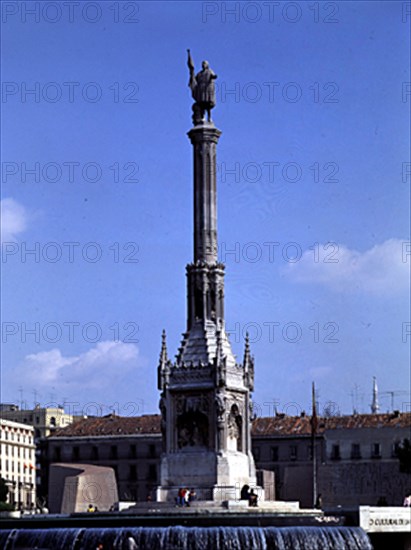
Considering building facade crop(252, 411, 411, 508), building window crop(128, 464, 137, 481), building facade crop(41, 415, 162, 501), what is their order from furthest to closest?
1. building window crop(128, 464, 137, 481)
2. building facade crop(41, 415, 162, 501)
3. building facade crop(252, 411, 411, 508)

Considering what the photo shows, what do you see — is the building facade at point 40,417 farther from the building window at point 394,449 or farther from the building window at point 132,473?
the building window at point 394,449

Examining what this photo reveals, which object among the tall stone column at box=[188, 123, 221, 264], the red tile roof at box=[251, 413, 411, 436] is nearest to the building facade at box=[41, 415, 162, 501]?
the red tile roof at box=[251, 413, 411, 436]

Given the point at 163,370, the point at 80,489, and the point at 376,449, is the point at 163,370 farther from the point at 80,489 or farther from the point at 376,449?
the point at 376,449

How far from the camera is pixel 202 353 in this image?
54250mm

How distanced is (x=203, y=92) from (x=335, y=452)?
40876mm

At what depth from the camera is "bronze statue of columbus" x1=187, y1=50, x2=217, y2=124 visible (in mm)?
58031

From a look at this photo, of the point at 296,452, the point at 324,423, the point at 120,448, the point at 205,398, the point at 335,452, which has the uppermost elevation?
the point at 324,423

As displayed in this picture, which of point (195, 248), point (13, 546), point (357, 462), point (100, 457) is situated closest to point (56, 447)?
point (100, 457)

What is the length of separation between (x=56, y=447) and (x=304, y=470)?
33.8m

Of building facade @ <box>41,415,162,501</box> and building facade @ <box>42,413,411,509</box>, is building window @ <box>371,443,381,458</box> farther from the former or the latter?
building facade @ <box>41,415,162,501</box>

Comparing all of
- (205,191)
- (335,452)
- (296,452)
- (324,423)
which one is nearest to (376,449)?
(335,452)

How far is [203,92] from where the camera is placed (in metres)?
58.1

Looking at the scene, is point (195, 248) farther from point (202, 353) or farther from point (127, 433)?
point (127, 433)

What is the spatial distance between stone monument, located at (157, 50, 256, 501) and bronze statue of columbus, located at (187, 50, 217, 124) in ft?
8.38
